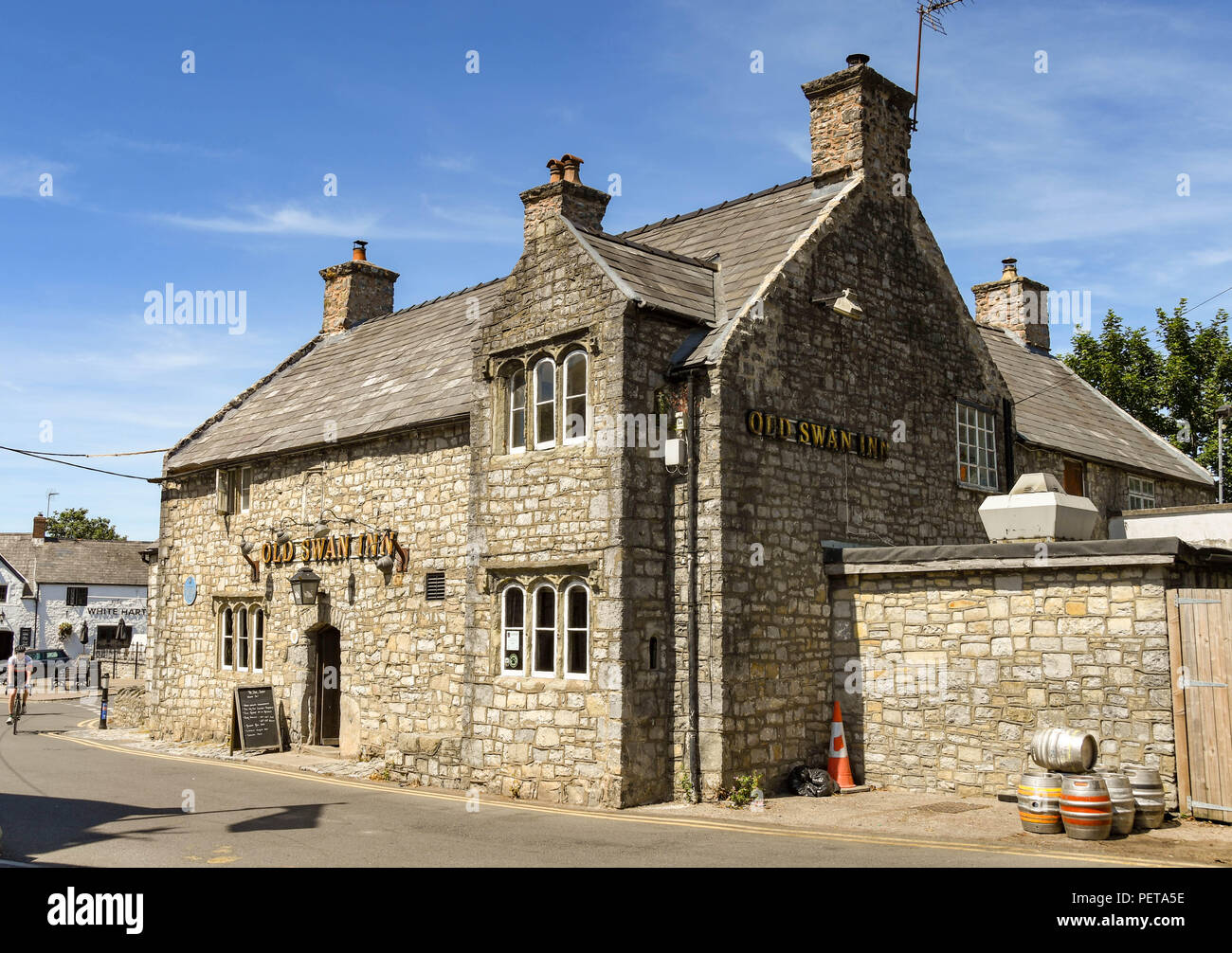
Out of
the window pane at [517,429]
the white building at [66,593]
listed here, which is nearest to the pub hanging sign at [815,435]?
the window pane at [517,429]

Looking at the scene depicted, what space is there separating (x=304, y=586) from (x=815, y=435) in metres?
9.49

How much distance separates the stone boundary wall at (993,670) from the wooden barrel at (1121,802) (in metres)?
1.06

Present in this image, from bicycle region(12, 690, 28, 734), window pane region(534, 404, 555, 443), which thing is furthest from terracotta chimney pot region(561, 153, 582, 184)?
bicycle region(12, 690, 28, 734)

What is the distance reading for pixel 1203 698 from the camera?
10703 mm

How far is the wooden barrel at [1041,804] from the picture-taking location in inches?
396

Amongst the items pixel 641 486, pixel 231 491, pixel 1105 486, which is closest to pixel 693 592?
pixel 641 486

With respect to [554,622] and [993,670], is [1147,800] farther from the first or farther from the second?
[554,622]

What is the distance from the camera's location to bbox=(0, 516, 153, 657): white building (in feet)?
174

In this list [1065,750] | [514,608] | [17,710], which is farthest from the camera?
[17,710]

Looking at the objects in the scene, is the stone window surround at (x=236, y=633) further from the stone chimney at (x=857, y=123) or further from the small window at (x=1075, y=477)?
the small window at (x=1075, y=477)
